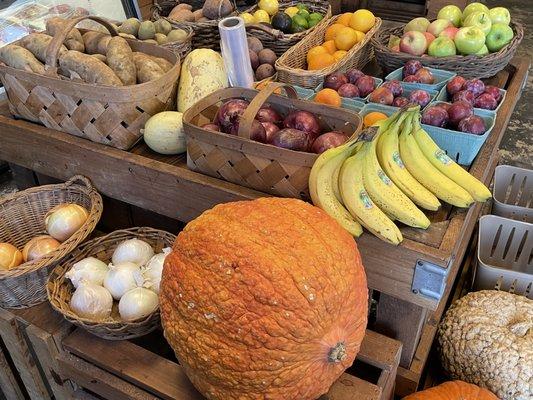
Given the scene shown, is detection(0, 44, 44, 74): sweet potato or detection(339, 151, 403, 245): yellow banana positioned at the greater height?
detection(0, 44, 44, 74): sweet potato

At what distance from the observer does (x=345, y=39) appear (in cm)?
191

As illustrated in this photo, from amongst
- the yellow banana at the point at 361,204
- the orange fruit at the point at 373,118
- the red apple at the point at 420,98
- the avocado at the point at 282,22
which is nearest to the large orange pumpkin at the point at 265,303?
the yellow banana at the point at 361,204

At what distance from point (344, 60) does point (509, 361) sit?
43.6 inches

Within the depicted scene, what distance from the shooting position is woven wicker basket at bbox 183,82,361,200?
48.3 inches

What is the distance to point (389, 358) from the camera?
1.24m

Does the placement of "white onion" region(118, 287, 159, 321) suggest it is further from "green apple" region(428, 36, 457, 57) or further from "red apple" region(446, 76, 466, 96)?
"green apple" region(428, 36, 457, 57)

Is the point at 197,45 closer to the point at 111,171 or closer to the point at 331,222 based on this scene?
the point at 111,171

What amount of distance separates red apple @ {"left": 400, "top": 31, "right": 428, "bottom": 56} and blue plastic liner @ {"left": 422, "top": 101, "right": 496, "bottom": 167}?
59 centimetres

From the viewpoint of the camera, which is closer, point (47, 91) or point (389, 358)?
point (389, 358)

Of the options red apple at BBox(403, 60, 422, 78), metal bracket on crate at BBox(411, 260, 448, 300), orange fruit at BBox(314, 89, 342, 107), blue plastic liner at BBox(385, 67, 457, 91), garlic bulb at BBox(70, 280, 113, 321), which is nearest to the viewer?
metal bracket on crate at BBox(411, 260, 448, 300)

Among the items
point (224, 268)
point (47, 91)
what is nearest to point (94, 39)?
point (47, 91)

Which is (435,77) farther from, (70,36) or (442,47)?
(70,36)

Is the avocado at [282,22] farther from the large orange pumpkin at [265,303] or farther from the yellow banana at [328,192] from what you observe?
the large orange pumpkin at [265,303]

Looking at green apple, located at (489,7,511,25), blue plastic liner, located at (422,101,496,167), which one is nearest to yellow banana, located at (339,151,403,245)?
blue plastic liner, located at (422,101,496,167)
